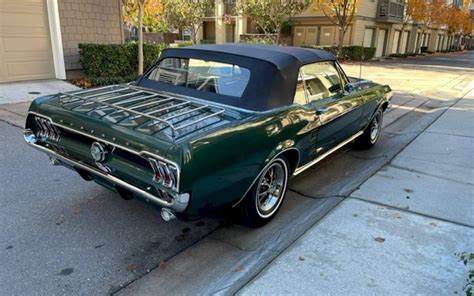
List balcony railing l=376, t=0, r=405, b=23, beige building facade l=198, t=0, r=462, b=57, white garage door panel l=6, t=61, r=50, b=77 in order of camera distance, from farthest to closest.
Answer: balcony railing l=376, t=0, r=405, b=23 < beige building facade l=198, t=0, r=462, b=57 < white garage door panel l=6, t=61, r=50, b=77

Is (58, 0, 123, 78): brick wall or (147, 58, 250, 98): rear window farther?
(58, 0, 123, 78): brick wall

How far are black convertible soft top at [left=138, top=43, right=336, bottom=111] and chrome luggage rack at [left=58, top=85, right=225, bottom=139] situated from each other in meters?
0.21

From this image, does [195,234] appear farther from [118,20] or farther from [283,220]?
[118,20]

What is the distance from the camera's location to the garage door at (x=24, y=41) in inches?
341

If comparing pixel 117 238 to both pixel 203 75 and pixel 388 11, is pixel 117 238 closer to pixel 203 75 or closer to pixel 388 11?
pixel 203 75

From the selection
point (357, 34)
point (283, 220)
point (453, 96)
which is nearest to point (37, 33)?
point (283, 220)

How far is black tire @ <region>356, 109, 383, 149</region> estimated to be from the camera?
5.77m

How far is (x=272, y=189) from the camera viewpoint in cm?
362

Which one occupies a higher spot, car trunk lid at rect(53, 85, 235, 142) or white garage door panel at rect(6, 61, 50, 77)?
car trunk lid at rect(53, 85, 235, 142)

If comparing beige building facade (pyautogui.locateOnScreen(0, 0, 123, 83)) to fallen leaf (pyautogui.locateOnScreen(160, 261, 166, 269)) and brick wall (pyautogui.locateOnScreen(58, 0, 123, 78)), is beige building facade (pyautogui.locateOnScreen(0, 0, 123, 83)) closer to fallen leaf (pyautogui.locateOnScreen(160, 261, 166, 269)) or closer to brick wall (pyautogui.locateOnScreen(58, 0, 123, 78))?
brick wall (pyautogui.locateOnScreen(58, 0, 123, 78))

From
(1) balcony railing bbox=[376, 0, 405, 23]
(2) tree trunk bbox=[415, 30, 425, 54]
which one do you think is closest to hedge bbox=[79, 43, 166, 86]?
(1) balcony railing bbox=[376, 0, 405, 23]

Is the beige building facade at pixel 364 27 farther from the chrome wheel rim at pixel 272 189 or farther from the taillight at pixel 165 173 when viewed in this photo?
the taillight at pixel 165 173

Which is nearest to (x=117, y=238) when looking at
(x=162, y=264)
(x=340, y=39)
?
(x=162, y=264)

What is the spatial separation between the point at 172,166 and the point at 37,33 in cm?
859
